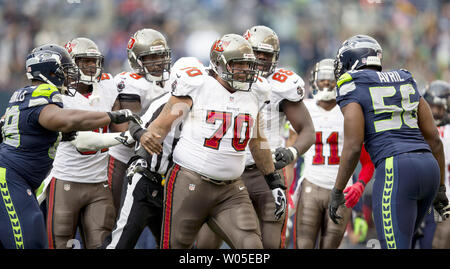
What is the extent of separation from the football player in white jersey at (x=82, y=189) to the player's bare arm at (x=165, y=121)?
1189 mm

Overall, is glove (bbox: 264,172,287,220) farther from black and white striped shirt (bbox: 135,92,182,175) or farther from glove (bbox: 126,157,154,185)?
glove (bbox: 126,157,154,185)

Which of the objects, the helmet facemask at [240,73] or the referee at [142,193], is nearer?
the helmet facemask at [240,73]

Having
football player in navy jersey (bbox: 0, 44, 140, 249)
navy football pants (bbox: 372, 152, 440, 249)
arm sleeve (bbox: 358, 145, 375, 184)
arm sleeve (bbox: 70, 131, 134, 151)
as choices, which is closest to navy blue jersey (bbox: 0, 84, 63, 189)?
football player in navy jersey (bbox: 0, 44, 140, 249)

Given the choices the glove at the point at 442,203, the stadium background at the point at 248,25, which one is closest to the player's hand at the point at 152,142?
the glove at the point at 442,203

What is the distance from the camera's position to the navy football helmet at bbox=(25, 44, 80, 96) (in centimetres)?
476

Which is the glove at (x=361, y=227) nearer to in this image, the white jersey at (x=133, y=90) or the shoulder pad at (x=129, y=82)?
the white jersey at (x=133, y=90)

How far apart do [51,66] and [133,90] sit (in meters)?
1.09

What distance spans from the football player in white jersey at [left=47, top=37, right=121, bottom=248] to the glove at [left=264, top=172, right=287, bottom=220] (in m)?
1.40

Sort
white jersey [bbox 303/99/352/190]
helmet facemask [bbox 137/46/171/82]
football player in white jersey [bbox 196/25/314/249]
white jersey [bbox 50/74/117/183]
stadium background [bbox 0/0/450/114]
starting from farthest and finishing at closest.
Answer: stadium background [bbox 0/0/450/114], white jersey [bbox 303/99/352/190], helmet facemask [bbox 137/46/171/82], white jersey [bbox 50/74/117/183], football player in white jersey [bbox 196/25/314/249]

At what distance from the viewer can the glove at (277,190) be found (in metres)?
4.97

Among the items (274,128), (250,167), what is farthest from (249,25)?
(250,167)

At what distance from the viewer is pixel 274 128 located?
5547 mm

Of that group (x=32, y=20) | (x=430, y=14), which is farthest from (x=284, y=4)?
(x=32, y=20)
